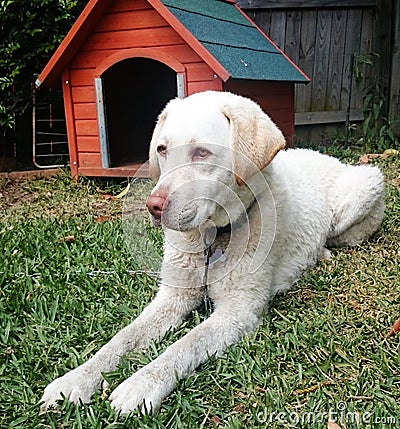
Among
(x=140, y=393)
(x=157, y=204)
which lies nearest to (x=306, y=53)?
(x=157, y=204)

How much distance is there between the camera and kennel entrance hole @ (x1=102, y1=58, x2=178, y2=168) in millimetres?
5336

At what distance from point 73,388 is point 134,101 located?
15.1 ft

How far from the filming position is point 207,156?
1991 mm

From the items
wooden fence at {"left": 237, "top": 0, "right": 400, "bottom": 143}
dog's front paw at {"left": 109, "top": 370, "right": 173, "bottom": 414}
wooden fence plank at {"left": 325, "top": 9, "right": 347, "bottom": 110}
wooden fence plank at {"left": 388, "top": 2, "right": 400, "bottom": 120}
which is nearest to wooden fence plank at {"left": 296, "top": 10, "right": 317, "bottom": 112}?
wooden fence at {"left": 237, "top": 0, "right": 400, "bottom": 143}

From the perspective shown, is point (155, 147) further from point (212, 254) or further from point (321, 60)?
point (321, 60)

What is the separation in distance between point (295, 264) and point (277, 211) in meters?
0.34

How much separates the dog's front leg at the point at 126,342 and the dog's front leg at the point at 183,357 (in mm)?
125

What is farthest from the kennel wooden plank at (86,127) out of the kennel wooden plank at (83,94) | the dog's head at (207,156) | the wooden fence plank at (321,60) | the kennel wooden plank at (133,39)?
the wooden fence plank at (321,60)

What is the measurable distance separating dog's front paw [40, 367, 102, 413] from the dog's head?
0.60m

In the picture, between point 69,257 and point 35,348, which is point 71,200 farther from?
point 35,348

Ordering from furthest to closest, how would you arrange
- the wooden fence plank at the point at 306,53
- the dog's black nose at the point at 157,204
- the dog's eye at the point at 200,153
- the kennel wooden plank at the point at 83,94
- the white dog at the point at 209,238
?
the wooden fence plank at the point at 306,53, the kennel wooden plank at the point at 83,94, the dog's eye at the point at 200,153, the dog's black nose at the point at 157,204, the white dog at the point at 209,238

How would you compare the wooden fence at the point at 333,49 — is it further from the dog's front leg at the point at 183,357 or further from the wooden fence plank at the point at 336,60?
the dog's front leg at the point at 183,357

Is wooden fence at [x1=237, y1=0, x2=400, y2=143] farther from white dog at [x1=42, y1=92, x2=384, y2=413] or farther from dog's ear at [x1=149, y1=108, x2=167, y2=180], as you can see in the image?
dog's ear at [x1=149, y1=108, x2=167, y2=180]

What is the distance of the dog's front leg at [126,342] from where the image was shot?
168 cm
